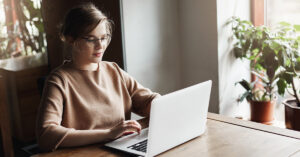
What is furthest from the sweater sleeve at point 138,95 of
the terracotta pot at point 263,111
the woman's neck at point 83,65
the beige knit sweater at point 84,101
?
the terracotta pot at point 263,111

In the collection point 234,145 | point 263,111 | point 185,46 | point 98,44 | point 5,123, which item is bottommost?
point 263,111

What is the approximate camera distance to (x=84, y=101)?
61.1 inches

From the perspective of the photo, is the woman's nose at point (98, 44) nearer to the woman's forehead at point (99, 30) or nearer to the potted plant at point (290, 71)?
the woman's forehead at point (99, 30)

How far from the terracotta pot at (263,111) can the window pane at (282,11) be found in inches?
26.2

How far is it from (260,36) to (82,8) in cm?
160

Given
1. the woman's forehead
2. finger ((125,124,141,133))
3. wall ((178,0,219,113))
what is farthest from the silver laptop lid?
wall ((178,0,219,113))

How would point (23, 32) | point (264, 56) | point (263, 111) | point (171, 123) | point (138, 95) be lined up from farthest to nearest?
point (263, 111) < point (264, 56) < point (23, 32) < point (138, 95) < point (171, 123)

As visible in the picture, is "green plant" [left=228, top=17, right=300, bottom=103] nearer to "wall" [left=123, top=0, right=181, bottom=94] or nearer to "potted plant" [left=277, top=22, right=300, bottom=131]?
"potted plant" [left=277, top=22, right=300, bottom=131]

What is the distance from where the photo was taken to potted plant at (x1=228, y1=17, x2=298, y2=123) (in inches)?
103

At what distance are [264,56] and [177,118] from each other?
166cm

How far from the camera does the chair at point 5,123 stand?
2318mm

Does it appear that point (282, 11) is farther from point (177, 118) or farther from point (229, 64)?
point (177, 118)

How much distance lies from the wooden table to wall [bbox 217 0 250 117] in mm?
1406

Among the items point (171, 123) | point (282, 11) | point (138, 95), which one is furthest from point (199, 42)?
point (171, 123)
